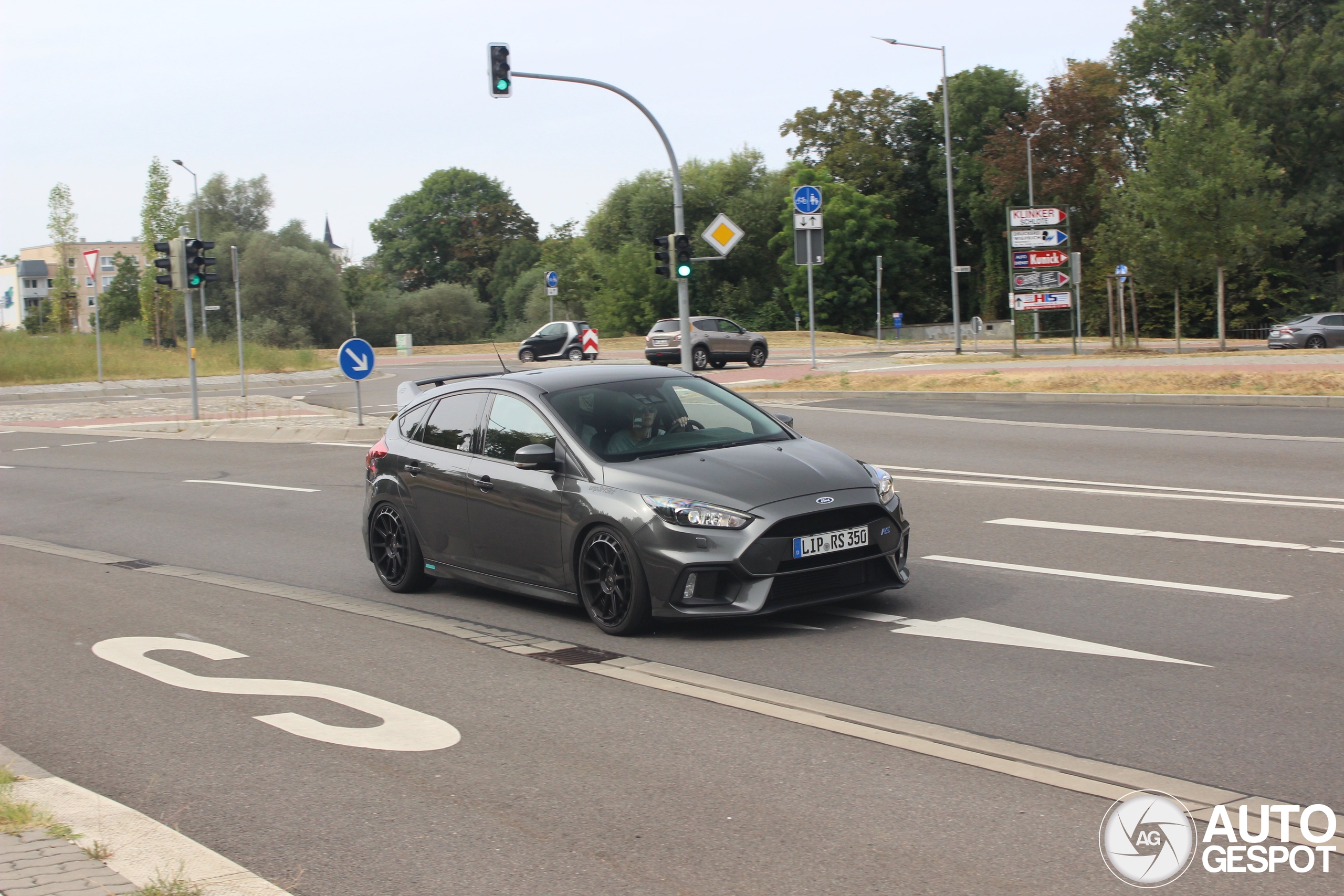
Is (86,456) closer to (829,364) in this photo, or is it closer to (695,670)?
(695,670)

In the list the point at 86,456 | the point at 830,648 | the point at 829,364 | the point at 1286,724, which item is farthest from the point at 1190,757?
the point at 829,364

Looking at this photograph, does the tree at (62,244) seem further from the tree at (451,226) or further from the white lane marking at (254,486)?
the white lane marking at (254,486)

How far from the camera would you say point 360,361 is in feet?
73.7

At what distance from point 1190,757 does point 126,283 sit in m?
111

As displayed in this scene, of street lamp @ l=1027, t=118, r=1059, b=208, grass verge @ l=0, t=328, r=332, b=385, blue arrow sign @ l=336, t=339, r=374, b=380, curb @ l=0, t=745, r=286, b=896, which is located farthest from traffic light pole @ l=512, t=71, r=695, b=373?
street lamp @ l=1027, t=118, r=1059, b=208

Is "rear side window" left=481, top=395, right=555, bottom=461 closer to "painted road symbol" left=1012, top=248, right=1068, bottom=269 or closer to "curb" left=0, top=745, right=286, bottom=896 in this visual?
"curb" left=0, top=745, right=286, bottom=896

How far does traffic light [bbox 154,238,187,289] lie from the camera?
27.6 m

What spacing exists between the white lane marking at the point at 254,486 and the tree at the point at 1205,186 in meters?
28.3

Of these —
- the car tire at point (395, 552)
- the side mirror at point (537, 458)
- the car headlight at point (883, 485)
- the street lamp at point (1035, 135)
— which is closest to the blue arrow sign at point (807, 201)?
the car tire at point (395, 552)

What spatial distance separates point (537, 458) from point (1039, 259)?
33153 millimetres

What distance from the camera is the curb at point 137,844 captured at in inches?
149

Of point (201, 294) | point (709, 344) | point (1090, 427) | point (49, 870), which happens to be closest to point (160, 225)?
point (201, 294)

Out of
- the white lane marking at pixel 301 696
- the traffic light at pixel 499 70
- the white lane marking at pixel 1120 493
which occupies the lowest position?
the white lane marking at pixel 301 696

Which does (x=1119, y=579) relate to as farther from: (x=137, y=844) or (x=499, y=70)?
(x=499, y=70)
